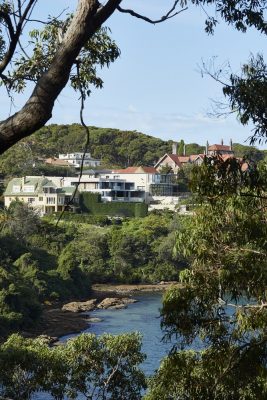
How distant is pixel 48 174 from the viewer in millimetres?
45094

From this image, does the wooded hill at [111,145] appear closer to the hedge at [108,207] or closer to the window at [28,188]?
the window at [28,188]

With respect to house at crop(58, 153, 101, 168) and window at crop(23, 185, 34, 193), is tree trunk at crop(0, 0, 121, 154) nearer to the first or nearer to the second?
window at crop(23, 185, 34, 193)

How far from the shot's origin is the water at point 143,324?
16188 millimetres

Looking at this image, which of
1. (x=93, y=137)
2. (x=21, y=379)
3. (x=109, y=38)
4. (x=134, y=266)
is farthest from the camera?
(x=93, y=137)

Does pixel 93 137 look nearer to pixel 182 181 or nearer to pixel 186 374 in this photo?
pixel 182 181

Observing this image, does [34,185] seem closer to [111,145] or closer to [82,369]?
[111,145]

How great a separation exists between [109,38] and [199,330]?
2.54 meters

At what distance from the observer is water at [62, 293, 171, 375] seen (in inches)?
637

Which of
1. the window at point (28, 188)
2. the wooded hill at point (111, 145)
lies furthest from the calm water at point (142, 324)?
the wooded hill at point (111, 145)

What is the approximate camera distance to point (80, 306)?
83.0 feet

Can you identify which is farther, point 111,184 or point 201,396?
point 111,184

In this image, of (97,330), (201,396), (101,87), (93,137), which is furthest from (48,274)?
(93,137)

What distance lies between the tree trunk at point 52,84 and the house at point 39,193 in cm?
3597

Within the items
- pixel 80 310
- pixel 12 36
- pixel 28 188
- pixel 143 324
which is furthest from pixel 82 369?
pixel 28 188
